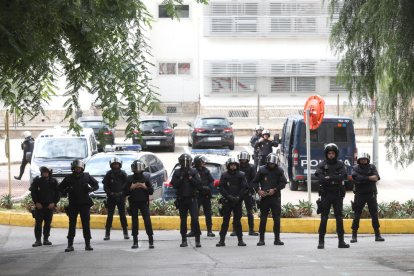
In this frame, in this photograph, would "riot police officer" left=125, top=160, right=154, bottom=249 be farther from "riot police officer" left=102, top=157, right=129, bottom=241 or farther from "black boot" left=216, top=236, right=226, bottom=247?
"black boot" left=216, top=236, right=226, bottom=247

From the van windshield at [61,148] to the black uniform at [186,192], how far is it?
9.90 metres

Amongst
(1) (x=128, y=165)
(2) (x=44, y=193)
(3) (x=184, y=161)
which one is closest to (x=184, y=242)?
(3) (x=184, y=161)

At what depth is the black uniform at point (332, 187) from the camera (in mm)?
17906

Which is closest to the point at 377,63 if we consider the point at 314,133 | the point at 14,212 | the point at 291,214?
the point at 291,214

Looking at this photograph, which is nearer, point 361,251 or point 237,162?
point 361,251

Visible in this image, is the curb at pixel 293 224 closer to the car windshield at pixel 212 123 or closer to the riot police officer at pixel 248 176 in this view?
the riot police officer at pixel 248 176

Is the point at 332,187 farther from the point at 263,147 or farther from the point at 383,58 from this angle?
the point at 263,147

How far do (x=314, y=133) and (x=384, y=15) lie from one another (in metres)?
13.6

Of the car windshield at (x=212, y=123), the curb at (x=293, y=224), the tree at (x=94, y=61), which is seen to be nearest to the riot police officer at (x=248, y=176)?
the curb at (x=293, y=224)

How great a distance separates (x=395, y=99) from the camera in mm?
18469

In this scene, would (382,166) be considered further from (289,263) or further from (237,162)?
(289,263)

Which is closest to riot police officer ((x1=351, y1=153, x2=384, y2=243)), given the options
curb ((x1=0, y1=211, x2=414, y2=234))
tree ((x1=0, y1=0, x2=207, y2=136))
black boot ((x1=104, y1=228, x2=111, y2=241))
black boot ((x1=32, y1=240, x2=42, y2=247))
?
curb ((x1=0, y1=211, x2=414, y2=234))

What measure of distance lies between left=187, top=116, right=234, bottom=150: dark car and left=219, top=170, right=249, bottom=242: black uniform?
2347cm

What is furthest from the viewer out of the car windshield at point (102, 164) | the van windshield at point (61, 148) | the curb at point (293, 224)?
the van windshield at point (61, 148)
